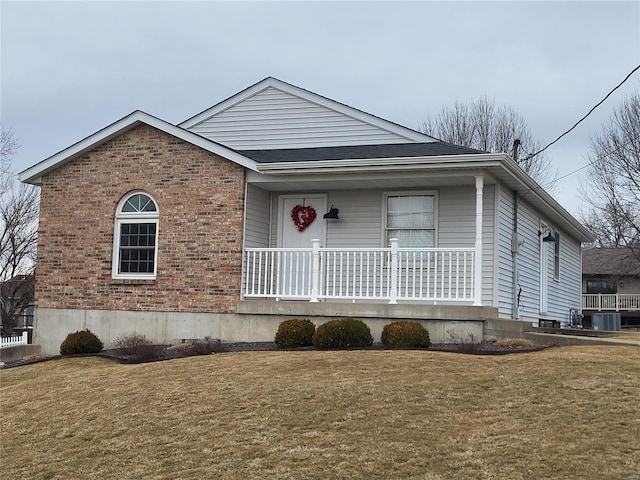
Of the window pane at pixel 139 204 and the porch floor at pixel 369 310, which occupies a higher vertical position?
the window pane at pixel 139 204

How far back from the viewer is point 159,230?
16.7 metres

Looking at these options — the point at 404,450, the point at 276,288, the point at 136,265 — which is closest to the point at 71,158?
the point at 136,265

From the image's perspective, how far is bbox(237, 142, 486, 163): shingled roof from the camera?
53.0 feet

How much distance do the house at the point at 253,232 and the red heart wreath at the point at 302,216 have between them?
0.11 ft

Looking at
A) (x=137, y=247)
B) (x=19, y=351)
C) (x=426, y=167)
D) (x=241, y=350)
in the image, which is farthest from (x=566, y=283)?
(x=19, y=351)

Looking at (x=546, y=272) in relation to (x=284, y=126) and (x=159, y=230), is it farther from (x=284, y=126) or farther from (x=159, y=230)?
(x=159, y=230)

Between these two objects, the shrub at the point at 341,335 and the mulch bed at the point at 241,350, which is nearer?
the mulch bed at the point at 241,350

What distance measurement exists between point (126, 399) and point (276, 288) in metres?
5.45

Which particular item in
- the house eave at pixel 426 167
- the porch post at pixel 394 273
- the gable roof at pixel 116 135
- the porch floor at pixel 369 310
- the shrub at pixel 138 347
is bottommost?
the shrub at pixel 138 347

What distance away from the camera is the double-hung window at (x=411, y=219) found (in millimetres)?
16469

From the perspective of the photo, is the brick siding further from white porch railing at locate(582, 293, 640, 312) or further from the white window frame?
white porch railing at locate(582, 293, 640, 312)

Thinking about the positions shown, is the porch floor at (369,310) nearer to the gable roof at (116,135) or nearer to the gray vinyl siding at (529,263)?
the gable roof at (116,135)

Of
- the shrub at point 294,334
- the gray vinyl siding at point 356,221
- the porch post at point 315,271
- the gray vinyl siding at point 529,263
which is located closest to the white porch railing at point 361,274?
the porch post at point 315,271

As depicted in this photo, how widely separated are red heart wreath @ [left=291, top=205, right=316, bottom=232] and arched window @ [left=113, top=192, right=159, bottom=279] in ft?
9.37
